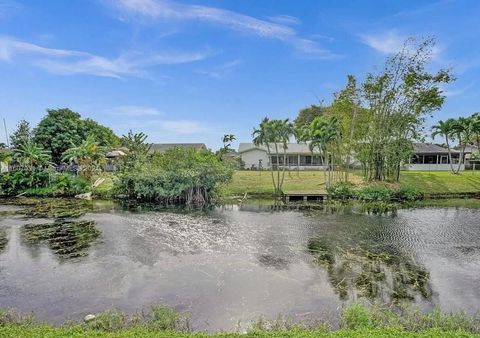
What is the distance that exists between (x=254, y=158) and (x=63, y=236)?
3586 cm

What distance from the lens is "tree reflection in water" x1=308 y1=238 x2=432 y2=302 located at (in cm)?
1017

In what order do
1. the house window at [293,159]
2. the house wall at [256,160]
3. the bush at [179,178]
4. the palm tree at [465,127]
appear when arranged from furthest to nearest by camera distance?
1. the house window at [293,159]
2. the house wall at [256,160]
3. the palm tree at [465,127]
4. the bush at [179,178]

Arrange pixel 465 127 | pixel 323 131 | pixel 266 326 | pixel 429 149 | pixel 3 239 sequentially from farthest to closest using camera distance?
pixel 429 149 < pixel 465 127 < pixel 323 131 < pixel 3 239 < pixel 266 326

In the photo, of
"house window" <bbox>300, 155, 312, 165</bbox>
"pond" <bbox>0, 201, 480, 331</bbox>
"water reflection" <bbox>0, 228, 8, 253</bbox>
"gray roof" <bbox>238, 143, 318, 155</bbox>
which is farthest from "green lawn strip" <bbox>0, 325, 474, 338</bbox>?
"house window" <bbox>300, 155, 312, 165</bbox>

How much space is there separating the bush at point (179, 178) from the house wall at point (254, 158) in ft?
67.2

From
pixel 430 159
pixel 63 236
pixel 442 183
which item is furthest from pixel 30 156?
pixel 430 159

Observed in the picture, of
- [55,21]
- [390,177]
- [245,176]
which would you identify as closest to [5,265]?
[55,21]

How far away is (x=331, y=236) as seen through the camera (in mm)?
17016

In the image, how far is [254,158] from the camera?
51.0 metres

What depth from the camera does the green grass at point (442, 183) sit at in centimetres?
3284

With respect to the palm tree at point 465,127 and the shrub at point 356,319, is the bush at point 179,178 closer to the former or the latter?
the shrub at point 356,319

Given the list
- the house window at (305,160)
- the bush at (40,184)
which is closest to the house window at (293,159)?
the house window at (305,160)

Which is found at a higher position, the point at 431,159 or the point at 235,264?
the point at 431,159

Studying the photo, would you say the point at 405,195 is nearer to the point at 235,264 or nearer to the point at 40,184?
the point at 235,264
